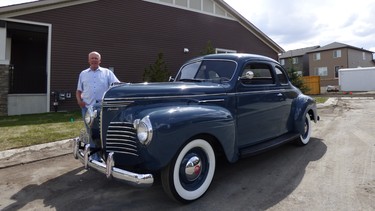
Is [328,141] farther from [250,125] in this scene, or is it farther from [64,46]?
[64,46]

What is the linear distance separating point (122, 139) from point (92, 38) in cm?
1094

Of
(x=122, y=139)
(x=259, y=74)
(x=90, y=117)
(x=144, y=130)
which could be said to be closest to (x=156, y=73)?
(x=259, y=74)

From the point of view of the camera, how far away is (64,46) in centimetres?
1217

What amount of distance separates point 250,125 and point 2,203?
11.2ft

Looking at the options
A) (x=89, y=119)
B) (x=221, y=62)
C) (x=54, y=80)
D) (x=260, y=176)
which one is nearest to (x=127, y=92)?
(x=89, y=119)

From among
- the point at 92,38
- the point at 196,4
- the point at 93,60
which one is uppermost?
the point at 196,4

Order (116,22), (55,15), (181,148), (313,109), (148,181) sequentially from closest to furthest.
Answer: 1. (148,181)
2. (181,148)
3. (313,109)
4. (55,15)
5. (116,22)

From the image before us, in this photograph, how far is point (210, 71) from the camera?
14.9ft

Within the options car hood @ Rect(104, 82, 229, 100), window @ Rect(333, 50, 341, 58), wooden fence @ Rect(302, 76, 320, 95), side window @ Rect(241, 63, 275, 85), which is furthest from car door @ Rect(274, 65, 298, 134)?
window @ Rect(333, 50, 341, 58)

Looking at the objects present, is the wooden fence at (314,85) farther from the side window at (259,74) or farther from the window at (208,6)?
the side window at (259,74)

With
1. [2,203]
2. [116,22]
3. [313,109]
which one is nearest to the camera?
[2,203]

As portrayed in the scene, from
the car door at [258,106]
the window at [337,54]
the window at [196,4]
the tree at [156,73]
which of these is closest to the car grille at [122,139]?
the car door at [258,106]

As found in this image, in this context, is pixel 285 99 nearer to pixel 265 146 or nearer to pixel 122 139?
pixel 265 146

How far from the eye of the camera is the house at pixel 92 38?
37.7 ft
